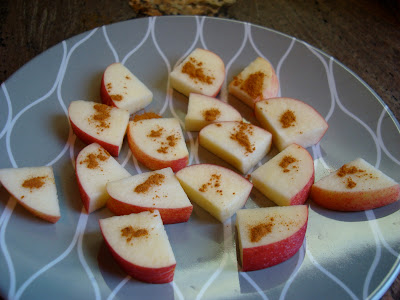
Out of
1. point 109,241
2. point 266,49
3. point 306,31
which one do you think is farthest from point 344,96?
point 109,241

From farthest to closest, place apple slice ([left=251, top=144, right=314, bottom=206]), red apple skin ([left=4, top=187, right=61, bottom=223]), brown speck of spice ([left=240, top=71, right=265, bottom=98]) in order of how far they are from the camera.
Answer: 1. brown speck of spice ([left=240, top=71, right=265, bottom=98])
2. apple slice ([left=251, top=144, right=314, bottom=206])
3. red apple skin ([left=4, top=187, right=61, bottom=223])

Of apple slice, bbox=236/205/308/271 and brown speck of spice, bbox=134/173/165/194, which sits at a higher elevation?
apple slice, bbox=236/205/308/271

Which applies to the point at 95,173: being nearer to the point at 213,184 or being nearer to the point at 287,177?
the point at 213,184

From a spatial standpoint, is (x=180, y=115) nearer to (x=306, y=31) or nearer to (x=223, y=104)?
(x=223, y=104)

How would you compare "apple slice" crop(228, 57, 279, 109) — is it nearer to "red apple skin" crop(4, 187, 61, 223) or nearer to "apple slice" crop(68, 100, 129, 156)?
"apple slice" crop(68, 100, 129, 156)

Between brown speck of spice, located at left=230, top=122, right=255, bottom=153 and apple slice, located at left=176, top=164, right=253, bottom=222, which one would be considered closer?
apple slice, located at left=176, top=164, right=253, bottom=222

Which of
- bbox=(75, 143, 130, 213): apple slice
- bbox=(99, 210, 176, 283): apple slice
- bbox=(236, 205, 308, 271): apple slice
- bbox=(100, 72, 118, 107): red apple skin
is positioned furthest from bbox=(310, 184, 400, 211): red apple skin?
bbox=(100, 72, 118, 107): red apple skin

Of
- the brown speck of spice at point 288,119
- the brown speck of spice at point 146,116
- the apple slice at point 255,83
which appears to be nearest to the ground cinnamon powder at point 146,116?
the brown speck of spice at point 146,116
